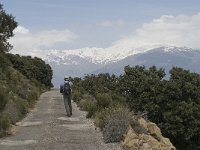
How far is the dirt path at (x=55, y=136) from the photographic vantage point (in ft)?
56.9

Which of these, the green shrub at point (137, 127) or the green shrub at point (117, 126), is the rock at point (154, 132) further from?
the green shrub at point (117, 126)

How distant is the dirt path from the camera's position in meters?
17.3

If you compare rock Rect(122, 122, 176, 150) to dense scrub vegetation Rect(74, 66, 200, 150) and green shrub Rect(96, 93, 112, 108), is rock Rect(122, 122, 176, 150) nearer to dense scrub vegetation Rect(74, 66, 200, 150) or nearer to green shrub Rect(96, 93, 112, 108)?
green shrub Rect(96, 93, 112, 108)

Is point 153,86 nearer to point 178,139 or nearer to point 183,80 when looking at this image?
point 183,80

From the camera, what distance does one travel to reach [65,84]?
2745 centimetres

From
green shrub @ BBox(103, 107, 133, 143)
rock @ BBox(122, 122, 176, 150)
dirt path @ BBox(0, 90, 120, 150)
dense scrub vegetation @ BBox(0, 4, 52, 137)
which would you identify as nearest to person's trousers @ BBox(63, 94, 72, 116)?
dirt path @ BBox(0, 90, 120, 150)

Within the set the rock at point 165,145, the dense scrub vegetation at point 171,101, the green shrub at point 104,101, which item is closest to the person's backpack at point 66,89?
the green shrub at point 104,101

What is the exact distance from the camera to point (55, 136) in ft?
64.0

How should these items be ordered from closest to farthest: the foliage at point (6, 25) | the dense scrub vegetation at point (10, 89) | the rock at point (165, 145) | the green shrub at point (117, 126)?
the rock at point (165, 145) < the green shrub at point (117, 126) < the dense scrub vegetation at point (10, 89) < the foliage at point (6, 25)

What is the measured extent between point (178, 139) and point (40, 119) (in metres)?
30.8

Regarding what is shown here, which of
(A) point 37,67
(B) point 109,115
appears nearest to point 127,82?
(A) point 37,67

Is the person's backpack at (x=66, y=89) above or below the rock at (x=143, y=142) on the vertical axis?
above

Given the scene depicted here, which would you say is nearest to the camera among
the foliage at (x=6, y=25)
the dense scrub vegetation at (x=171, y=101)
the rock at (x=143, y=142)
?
the rock at (x=143, y=142)

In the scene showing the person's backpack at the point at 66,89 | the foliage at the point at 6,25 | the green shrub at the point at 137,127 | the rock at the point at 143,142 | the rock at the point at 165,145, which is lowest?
the rock at the point at 165,145
